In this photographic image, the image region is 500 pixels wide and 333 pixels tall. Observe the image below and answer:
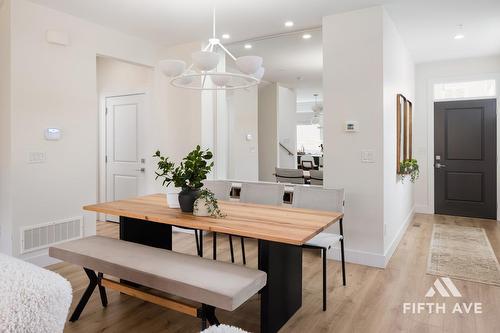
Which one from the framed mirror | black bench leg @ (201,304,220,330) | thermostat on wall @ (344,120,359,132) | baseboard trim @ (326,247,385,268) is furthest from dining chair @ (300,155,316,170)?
black bench leg @ (201,304,220,330)

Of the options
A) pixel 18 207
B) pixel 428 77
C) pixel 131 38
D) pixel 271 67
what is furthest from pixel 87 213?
pixel 428 77

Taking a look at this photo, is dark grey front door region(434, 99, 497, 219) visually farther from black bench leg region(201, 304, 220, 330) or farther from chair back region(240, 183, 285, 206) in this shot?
black bench leg region(201, 304, 220, 330)

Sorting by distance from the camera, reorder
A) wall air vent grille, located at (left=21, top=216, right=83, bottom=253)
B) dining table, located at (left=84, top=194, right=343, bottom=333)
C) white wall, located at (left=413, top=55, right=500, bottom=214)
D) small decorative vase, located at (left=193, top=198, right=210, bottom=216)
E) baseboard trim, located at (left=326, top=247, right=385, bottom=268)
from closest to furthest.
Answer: dining table, located at (left=84, top=194, right=343, bottom=333) → small decorative vase, located at (left=193, top=198, right=210, bottom=216) → wall air vent grille, located at (left=21, top=216, right=83, bottom=253) → baseboard trim, located at (left=326, top=247, right=385, bottom=268) → white wall, located at (left=413, top=55, right=500, bottom=214)

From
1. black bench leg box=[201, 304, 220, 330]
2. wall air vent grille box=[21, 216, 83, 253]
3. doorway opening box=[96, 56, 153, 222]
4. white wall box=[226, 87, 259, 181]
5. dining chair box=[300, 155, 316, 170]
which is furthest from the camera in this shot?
dining chair box=[300, 155, 316, 170]

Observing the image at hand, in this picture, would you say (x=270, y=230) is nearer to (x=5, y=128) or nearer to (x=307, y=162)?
(x=5, y=128)

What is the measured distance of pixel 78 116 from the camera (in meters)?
3.91

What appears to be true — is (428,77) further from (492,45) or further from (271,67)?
(271,67)

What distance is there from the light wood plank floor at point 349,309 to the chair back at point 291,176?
136cm

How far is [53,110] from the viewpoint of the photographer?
12.0ft

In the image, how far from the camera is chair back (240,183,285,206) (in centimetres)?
338

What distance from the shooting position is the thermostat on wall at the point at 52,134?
11.7ft

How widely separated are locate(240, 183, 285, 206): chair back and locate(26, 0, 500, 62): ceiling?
1.82 m

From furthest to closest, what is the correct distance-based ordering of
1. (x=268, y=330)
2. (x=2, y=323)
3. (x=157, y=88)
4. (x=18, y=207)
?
(x=157, y=88)
(x=18, y=207)
(x=268, y=330)
(x=2, y=323)

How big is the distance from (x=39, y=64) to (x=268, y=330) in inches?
A: 132
